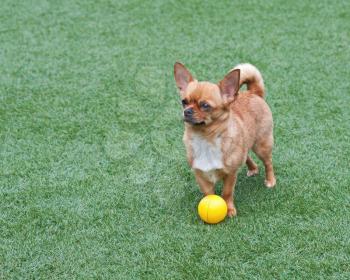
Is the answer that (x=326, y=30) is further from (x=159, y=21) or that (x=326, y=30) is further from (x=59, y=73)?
(x=59, y=73)

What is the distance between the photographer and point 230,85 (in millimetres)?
2906

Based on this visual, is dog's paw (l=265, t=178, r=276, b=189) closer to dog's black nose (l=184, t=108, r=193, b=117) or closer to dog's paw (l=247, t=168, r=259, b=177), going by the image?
A: dog's paw (l=247, t=168, r=259, b=177)

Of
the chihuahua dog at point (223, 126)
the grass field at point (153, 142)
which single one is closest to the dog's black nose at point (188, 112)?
the chihuahua dog at point (223, 126)

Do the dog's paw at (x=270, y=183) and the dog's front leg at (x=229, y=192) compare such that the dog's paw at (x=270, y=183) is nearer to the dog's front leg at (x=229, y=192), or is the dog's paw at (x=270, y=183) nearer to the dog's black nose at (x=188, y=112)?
the dog's front leg at (x=229, y=192)

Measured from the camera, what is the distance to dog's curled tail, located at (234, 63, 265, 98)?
331 cm

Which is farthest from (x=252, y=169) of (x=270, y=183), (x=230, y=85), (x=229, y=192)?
(x=230, y=85)

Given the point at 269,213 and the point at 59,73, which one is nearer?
the point at 269,213

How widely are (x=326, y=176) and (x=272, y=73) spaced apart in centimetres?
161

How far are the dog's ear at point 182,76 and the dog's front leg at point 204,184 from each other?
480 mm

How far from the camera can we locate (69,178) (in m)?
3.61

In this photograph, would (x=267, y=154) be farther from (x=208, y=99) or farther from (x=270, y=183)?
(x=208, y=99)

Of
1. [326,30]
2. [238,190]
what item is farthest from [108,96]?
[326,30]

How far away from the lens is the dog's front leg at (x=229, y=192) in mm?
3120

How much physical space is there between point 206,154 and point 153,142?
102 centimetres
